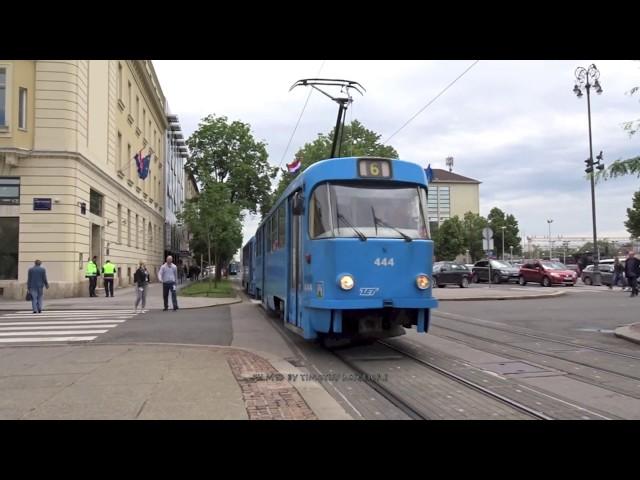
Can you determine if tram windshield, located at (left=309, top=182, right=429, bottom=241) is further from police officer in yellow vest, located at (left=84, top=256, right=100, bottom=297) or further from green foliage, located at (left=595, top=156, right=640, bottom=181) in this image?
police officer in yellow vest, located at (left=84, top=256, right=100, bottom=297)

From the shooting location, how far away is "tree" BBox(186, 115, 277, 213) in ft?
171

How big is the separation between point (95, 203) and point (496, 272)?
975 inches

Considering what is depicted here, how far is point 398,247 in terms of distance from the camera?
9156 millimetres

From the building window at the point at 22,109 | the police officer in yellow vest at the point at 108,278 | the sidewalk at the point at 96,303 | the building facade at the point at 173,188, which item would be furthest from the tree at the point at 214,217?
the building facade at the point at 173,188

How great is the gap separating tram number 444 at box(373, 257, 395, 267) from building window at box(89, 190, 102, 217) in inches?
861

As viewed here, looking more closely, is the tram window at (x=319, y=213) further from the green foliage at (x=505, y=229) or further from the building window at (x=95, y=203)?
the green foliage at (x=505, y=229)

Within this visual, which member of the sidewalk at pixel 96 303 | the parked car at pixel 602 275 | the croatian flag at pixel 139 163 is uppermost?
the croatian flag at pixel 139 163

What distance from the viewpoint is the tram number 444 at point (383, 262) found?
900 centimetres

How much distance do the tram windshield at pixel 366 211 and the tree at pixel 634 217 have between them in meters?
57.7

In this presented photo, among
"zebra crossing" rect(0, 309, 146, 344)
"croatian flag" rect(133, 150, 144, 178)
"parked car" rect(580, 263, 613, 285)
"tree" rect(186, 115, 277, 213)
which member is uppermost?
"tree" rect(186, 115, 277, 213)

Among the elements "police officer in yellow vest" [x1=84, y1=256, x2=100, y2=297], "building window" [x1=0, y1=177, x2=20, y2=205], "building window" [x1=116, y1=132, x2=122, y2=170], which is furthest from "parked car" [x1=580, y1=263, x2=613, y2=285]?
"building window" [x1=0, y1=177, x2=20, y2=205]

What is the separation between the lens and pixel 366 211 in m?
9.36
